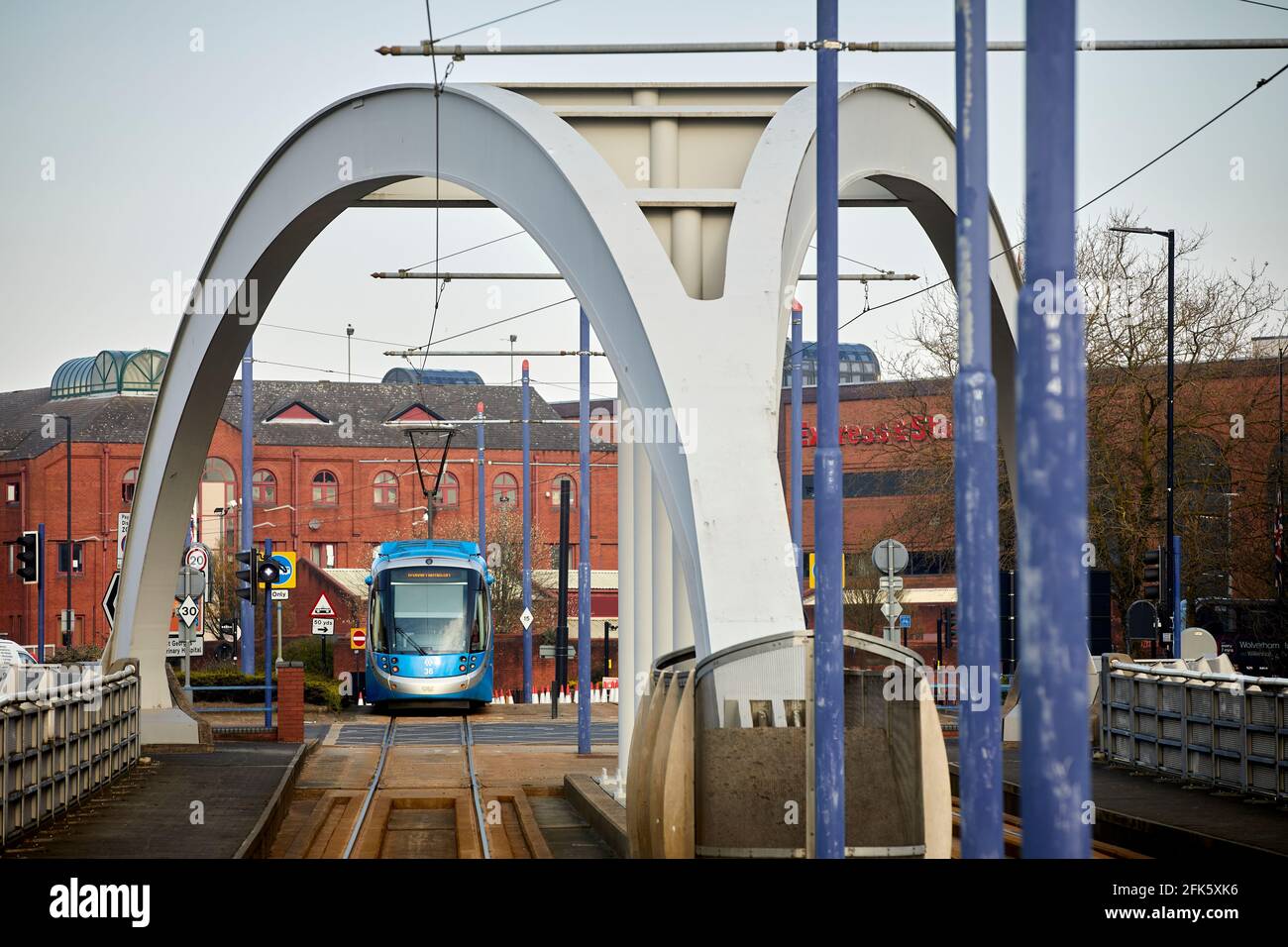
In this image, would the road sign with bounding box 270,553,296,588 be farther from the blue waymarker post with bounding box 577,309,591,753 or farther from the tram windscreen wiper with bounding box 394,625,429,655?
the blue waymarker post with bounding box 577,309,591,753

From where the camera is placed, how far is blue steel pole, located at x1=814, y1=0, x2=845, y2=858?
10969mm

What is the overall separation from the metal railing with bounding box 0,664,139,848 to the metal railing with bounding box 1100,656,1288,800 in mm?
12142

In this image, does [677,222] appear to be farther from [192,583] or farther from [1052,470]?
[192,583]

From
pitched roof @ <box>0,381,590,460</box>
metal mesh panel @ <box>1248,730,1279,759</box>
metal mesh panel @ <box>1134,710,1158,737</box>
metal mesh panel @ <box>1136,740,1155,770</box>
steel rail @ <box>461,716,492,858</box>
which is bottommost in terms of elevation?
steel rail @ <box>461,716,492,858</box>

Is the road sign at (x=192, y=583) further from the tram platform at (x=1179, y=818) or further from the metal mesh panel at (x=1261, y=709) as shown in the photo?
the metal mesh panel at (x=1261, y=709)

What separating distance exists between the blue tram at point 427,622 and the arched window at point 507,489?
47.4 metres

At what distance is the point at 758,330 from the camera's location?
600 inches

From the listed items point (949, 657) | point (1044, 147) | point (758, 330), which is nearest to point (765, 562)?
point (758, 330)

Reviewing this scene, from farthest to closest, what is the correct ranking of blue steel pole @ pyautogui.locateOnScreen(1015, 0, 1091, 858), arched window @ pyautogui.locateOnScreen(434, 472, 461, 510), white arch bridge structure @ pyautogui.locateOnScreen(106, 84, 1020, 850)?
1. arched window @ pyautogui.locateOnScreen(434, 472, 461, 510)
2. white arch bridge structure @ pyautogui.locateOnScreen(106, 84, 1020, 850)
3. blue steel pole @ pyautogui.locateOnScreen(1015, 0, 1091, 858)

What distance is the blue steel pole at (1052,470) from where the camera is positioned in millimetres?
5832

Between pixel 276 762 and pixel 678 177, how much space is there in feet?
42.7

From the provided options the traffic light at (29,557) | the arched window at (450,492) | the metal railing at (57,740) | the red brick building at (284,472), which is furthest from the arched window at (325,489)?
the metal railing at (57,740)

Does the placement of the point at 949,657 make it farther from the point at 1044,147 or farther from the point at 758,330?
the point at 1044,147

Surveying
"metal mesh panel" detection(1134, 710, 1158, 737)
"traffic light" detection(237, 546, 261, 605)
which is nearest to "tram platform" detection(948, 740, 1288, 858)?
"metal mesh panel" detection(1134, 710, 1158, 737)
